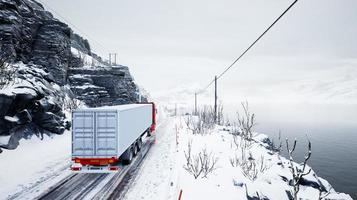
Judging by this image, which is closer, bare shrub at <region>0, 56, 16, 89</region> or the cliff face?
the cliff face

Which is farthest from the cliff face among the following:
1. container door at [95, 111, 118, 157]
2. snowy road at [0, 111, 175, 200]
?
container door at [95, 111, 118, 157]

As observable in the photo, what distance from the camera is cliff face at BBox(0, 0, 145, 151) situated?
1427cm

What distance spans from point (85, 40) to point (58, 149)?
73.1 meters

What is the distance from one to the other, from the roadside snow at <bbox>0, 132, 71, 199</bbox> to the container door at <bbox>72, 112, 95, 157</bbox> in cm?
182

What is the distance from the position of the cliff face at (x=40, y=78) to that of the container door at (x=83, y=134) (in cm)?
666

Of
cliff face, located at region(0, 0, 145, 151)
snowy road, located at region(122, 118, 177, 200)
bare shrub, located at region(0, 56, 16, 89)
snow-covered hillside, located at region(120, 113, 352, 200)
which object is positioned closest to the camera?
snow-covered hillside, located at region(120, 113, 352, 200)

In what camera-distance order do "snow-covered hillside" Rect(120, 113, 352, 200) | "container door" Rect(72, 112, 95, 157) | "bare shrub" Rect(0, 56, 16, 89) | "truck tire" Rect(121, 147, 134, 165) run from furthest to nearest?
"bare shrub" Rect(0, 56, 16, 89), "truck tire" Rect(121, 147, 134, 165), "container door" Rect(72, 112, 95, 157), "snow-covered hillside" Rect(120, 113, 352, 200)

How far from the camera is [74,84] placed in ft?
98.1

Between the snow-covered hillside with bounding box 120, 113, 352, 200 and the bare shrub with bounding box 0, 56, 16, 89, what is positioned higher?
the bare shrub with bounding box 0, 56, 16, 89

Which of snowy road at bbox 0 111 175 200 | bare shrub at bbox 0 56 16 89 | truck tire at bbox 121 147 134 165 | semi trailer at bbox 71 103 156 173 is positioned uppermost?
bare shrub at bbox 0 56 16 89

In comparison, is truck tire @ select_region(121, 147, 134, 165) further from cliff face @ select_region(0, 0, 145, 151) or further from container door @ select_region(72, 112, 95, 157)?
cliff face @ select_region(0, 0, 145, 151)

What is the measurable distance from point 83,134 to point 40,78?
46.7 ft

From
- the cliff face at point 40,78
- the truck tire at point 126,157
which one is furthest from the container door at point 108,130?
the cliff face at point 40,78

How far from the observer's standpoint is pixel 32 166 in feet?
37.0
